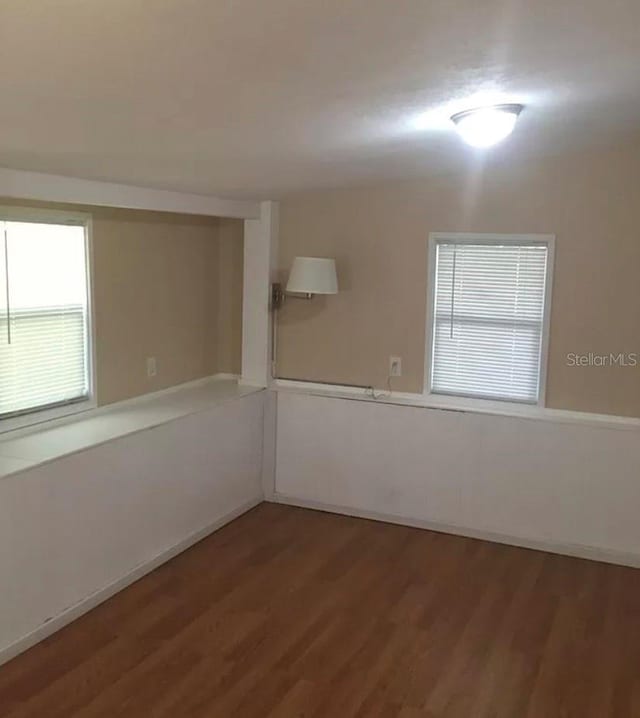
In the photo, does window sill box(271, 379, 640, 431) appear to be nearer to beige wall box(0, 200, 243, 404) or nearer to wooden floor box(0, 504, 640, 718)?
beige wall box(0, 200, 243, 404)

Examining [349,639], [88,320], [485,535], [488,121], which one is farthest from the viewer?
[485,535]

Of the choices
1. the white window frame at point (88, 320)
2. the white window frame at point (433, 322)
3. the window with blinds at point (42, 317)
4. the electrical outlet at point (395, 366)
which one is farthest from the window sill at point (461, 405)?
the window with blinds at point (42, 317)

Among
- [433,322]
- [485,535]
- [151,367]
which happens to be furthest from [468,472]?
[151,367]

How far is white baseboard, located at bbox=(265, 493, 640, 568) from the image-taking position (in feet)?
13.8

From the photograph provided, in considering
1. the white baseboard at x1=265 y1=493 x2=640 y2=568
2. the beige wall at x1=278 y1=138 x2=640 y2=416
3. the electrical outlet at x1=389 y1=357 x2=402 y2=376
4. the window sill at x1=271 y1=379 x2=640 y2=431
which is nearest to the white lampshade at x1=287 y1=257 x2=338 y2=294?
A: the beige wall at x1=278 y1=138 x2=640 y2=416

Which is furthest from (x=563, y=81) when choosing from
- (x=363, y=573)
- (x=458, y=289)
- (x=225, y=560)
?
(x=225, y=560)

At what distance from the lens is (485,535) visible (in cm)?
450

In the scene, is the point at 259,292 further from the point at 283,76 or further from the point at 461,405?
the point at 283,76

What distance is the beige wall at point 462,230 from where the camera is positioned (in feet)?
13.4

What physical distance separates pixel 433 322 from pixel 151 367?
1.78 meters

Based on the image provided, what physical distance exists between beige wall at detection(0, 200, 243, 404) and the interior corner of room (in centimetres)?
2

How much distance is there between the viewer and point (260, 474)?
197 inches

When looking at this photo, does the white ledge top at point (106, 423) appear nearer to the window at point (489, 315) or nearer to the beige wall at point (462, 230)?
the beige wall at point (462, 230)

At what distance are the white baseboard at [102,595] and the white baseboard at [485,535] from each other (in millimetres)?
513
